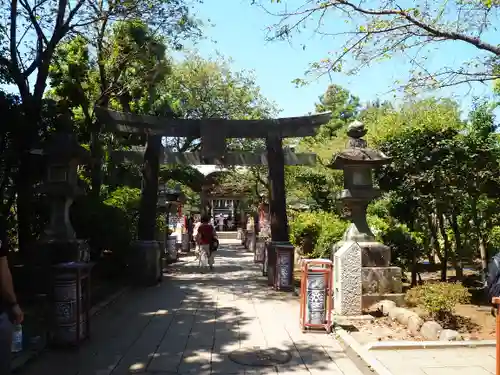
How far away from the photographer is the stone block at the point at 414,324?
6938 millimetres

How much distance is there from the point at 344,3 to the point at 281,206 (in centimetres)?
656

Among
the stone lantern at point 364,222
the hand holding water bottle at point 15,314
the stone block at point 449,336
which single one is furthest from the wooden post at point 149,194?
the hand holding water bottle at point 15,314

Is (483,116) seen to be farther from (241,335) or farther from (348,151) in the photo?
(241,335)

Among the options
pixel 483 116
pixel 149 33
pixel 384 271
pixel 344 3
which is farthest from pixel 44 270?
pixel 483 116

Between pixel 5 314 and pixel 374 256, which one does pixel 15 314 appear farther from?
pixel 374 256

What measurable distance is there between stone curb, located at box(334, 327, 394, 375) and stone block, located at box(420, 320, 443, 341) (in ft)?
3.32

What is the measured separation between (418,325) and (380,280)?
2203 millimetres

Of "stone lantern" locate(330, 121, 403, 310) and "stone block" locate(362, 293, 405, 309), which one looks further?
"stone lantern" locate(330, 121, 403, 310)

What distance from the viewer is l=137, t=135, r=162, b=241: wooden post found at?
41.1ft

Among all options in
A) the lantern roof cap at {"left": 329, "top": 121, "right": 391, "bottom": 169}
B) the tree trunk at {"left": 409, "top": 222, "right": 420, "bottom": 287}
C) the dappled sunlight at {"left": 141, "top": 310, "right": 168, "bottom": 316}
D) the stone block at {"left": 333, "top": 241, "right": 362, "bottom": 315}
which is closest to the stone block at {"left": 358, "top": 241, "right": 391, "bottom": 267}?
the stone block at {"left": 333, "top": 241, "right": 362, "bottom": 315}

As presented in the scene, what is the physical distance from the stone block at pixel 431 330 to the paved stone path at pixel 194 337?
4.04ft

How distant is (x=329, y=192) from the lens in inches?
824

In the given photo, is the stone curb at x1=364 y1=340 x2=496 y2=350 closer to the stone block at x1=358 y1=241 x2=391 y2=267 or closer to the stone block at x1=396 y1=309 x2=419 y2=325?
the stone block at x1=396 y1=309 x2=419 y2=325

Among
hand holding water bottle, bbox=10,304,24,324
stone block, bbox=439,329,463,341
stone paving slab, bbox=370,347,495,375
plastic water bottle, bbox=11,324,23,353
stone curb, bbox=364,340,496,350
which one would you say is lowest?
stone paving slab, bbox=370,347,495,375
